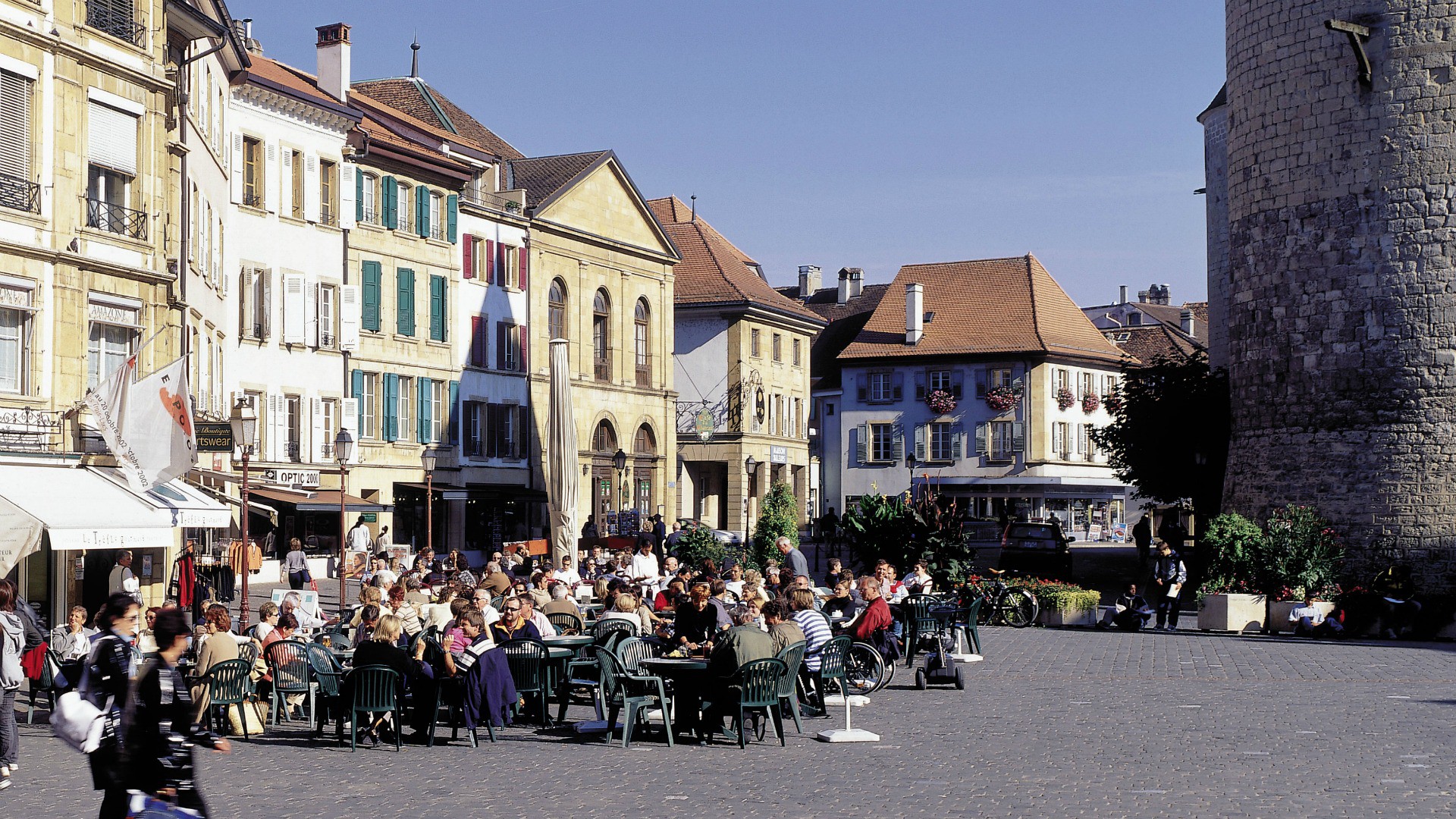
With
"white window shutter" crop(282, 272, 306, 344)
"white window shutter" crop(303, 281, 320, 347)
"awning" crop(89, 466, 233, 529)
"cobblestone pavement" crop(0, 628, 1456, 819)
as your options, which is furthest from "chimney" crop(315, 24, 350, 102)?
"cobblestone pavement" crop(0, 628, 1456, 819)

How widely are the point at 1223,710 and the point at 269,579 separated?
2408 centimetres

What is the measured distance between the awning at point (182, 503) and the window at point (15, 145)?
3263mm

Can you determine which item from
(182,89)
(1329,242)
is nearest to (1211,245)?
(1329,242)

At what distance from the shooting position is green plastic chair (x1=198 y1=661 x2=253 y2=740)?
1405 cm

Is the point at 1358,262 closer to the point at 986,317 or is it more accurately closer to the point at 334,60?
the point at 334,60

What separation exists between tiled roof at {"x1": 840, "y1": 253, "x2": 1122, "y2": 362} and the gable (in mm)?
20198

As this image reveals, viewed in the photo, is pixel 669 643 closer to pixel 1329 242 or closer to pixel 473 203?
pixel 1329 242

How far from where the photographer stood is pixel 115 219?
22.3 metres

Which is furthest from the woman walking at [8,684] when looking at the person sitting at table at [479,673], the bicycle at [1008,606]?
the bicycle at [1008,606]

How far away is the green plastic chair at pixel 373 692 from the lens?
13508mm

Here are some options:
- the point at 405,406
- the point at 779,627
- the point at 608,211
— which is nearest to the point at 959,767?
the point at 779,627

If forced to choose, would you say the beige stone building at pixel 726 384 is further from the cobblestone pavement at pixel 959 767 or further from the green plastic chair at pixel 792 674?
the green plastic chair at pixel 792 674

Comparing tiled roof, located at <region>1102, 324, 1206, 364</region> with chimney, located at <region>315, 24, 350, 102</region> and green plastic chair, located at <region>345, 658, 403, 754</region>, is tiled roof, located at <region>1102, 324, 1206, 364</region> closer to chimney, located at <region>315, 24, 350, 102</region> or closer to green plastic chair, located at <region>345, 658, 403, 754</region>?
chimney, located at <region>315, 24, 350, 102</region>

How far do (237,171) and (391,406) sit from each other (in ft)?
26.7
